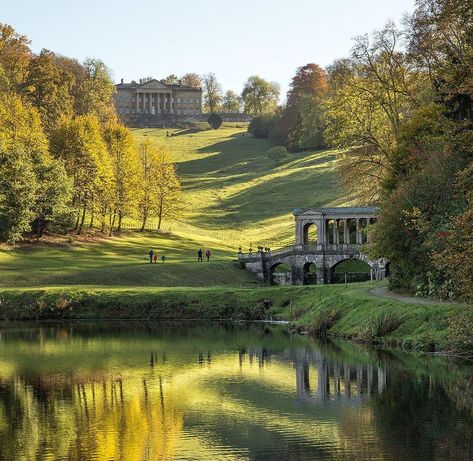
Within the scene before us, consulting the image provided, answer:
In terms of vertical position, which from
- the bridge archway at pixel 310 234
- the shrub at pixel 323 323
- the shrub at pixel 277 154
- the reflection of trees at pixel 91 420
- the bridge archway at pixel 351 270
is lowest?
the reflection of trees at pixel 91 420

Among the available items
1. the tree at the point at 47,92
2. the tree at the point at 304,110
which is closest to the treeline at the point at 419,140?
the tree at the point at 47,92

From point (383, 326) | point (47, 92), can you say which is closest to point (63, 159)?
point (47, 92)

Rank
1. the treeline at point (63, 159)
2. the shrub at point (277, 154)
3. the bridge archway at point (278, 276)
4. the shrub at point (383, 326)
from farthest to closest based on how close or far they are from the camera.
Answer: the shrub at point (277, 154) → the bridge archway at point (278, 276) → the treeline at point (63, 159) → the shrub at point (383, 326)

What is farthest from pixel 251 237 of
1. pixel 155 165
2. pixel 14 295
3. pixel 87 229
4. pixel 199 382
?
pixel 199 382

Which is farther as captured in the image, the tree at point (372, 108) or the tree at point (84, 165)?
the tree at point (84, 165)

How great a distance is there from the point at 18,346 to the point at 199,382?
16298 millimetres

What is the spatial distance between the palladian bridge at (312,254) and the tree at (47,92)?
3601 centimetres

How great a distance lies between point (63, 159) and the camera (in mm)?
103562

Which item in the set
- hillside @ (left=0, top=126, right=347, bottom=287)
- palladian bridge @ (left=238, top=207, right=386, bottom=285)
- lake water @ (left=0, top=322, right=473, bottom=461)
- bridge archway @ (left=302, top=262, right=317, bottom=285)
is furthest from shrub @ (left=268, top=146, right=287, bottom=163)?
lake water @ (left=0, top=322, right=473, bottom=461)

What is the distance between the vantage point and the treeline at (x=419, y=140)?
1479 inches

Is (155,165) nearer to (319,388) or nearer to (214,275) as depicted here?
(214,275)

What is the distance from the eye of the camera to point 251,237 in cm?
12562

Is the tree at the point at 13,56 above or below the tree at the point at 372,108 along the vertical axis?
above

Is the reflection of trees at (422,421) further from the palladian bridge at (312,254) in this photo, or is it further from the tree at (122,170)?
the tree at (122,170)
